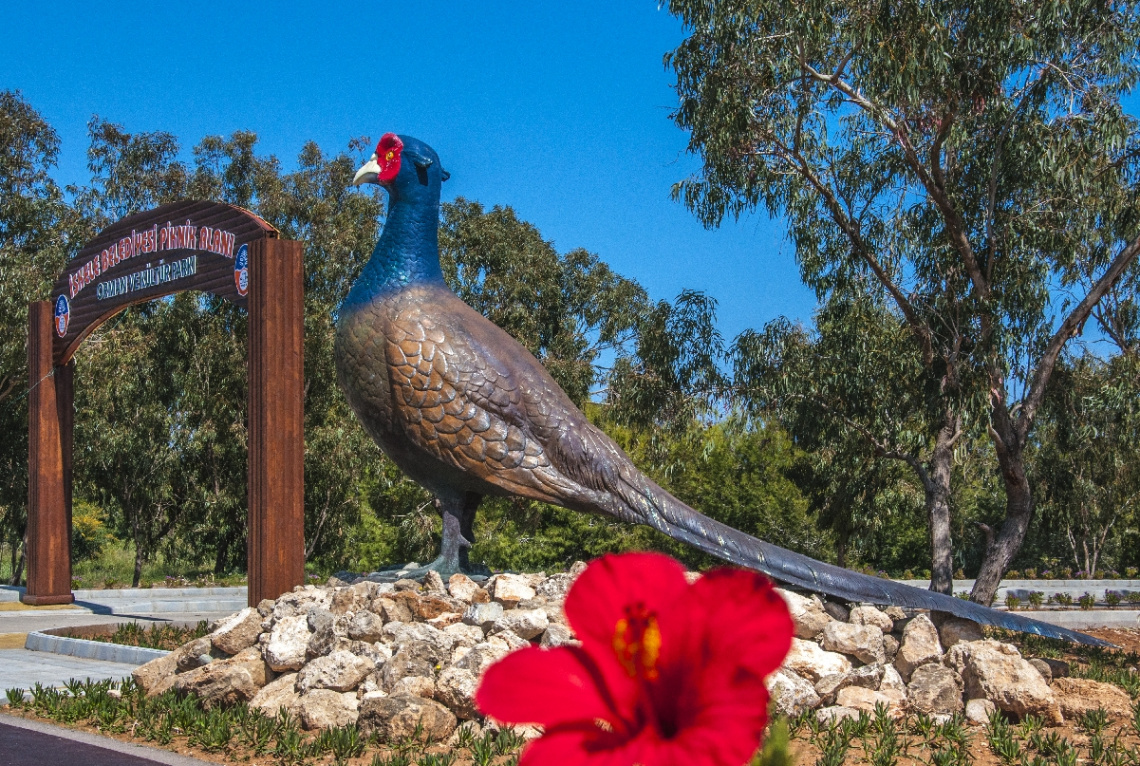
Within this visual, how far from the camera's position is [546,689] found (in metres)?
0.84

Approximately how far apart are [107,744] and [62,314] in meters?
8.81

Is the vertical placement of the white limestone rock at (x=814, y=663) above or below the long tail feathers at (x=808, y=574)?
below

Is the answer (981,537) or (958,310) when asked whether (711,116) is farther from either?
(981,537)

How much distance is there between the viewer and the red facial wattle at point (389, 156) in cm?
756

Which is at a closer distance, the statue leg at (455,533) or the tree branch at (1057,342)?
the statue leg at (455,533)

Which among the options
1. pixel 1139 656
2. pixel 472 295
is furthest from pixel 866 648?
pixel 472 295

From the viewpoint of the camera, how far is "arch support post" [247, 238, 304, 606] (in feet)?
29.5

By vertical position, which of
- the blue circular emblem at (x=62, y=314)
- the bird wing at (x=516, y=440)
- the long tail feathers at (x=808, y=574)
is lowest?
the long tail feathers at (x=808, y=574)

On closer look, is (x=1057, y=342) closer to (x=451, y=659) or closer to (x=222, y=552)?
(x=451, y=659)

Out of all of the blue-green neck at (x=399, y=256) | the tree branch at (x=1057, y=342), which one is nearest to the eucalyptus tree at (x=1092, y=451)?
the tree branch at (x=1057, y=342)

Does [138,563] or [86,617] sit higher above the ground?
[138,563]

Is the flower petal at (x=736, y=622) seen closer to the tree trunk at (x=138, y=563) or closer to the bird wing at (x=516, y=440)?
the bird wing at (x=516, y=440)

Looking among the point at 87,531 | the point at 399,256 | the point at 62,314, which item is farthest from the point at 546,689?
the point at 87,531

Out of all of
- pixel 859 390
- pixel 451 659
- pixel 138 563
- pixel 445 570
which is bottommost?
pixel 451 659
